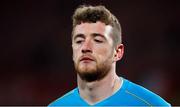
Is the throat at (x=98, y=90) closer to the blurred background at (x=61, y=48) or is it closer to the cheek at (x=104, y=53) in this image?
the cheek at (x=104, y=53)

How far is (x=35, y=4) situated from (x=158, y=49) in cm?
290

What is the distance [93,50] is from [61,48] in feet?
19.2

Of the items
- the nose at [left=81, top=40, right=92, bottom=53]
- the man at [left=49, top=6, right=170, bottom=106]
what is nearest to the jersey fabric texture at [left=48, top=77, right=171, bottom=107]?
the man at [left=49, top=6, right=170, bottom=106]

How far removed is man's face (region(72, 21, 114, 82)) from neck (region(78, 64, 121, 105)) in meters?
0.05

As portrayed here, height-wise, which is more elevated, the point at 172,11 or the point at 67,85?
the point at 172,11

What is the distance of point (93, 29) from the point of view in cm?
308

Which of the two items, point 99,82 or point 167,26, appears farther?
point 167,26

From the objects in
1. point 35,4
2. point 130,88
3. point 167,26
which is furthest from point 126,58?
point 130,88

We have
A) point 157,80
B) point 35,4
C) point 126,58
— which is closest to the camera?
point 157,80

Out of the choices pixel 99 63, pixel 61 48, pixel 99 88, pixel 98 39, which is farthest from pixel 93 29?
pixel 61 48

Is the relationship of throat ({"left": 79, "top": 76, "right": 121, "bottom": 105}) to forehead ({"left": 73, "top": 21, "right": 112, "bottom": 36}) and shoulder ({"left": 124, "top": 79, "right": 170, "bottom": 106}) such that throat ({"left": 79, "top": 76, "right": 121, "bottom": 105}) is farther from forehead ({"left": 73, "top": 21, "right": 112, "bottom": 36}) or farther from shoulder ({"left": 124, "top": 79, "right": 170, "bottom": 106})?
forehead ({"left": 73, "top": 21, "right": 112, "bottom": 36})

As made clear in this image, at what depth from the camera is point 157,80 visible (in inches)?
303

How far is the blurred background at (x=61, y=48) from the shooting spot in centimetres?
791

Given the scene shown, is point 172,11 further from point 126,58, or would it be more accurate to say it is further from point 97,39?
point 97,39
